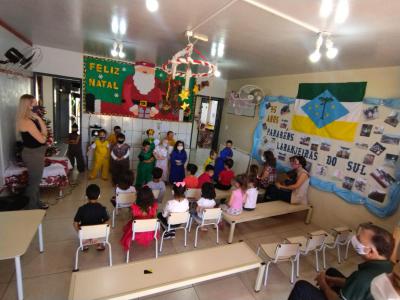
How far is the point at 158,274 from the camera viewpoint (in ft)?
6.15

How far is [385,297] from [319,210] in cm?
298

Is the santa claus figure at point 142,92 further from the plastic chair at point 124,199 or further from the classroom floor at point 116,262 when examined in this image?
the plastic chair at point 124,199

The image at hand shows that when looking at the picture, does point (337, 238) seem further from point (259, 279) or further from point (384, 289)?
point (384, 289)

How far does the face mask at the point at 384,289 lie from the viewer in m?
1.05

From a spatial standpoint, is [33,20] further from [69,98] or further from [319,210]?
[69,98]

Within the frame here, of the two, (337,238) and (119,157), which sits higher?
(119,157)

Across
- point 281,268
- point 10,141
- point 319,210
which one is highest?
point 10,141

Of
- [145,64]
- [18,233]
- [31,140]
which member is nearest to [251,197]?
[18,233]

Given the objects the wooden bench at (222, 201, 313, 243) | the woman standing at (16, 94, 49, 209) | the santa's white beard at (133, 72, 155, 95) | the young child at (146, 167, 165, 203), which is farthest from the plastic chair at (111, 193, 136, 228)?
the santa's white beard at (133, 72, 155, 95)

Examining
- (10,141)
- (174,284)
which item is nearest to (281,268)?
(174,284)

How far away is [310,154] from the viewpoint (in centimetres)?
394

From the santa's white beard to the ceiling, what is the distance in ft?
5.12

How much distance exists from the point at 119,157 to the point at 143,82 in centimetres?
197

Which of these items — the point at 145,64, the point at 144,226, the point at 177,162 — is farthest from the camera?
the point at 145,64
